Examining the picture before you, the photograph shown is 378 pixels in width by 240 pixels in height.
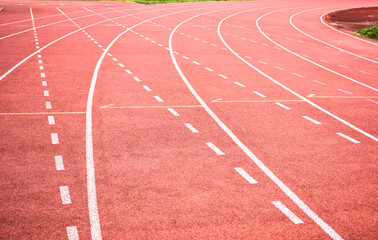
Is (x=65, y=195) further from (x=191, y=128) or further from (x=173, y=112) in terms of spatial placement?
(x=173, y=112)

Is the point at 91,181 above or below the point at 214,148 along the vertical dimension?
above

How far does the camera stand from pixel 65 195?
278 inches

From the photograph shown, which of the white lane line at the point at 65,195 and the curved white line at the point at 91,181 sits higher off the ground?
the white lane line at the point at 65,195

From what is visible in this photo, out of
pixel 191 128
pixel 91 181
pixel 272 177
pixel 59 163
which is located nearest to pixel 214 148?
pixel 191 128

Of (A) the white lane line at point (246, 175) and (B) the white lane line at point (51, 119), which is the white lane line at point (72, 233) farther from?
(B) the white lane line at point (51, 119)

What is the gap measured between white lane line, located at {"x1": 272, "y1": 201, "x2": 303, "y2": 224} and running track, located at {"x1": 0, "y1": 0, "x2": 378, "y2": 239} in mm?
29

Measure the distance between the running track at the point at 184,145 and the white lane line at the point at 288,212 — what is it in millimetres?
29

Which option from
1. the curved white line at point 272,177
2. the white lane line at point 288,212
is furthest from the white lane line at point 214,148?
the white lane line at point 288,212

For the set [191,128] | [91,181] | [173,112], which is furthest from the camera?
[173,112]

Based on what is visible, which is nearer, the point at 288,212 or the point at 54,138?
the point at 288,212

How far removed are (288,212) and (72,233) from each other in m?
3.13

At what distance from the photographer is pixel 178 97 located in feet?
43.6

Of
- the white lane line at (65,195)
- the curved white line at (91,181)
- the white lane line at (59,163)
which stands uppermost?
the white lane line at (59,163)

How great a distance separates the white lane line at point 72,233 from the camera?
19.4 ft
